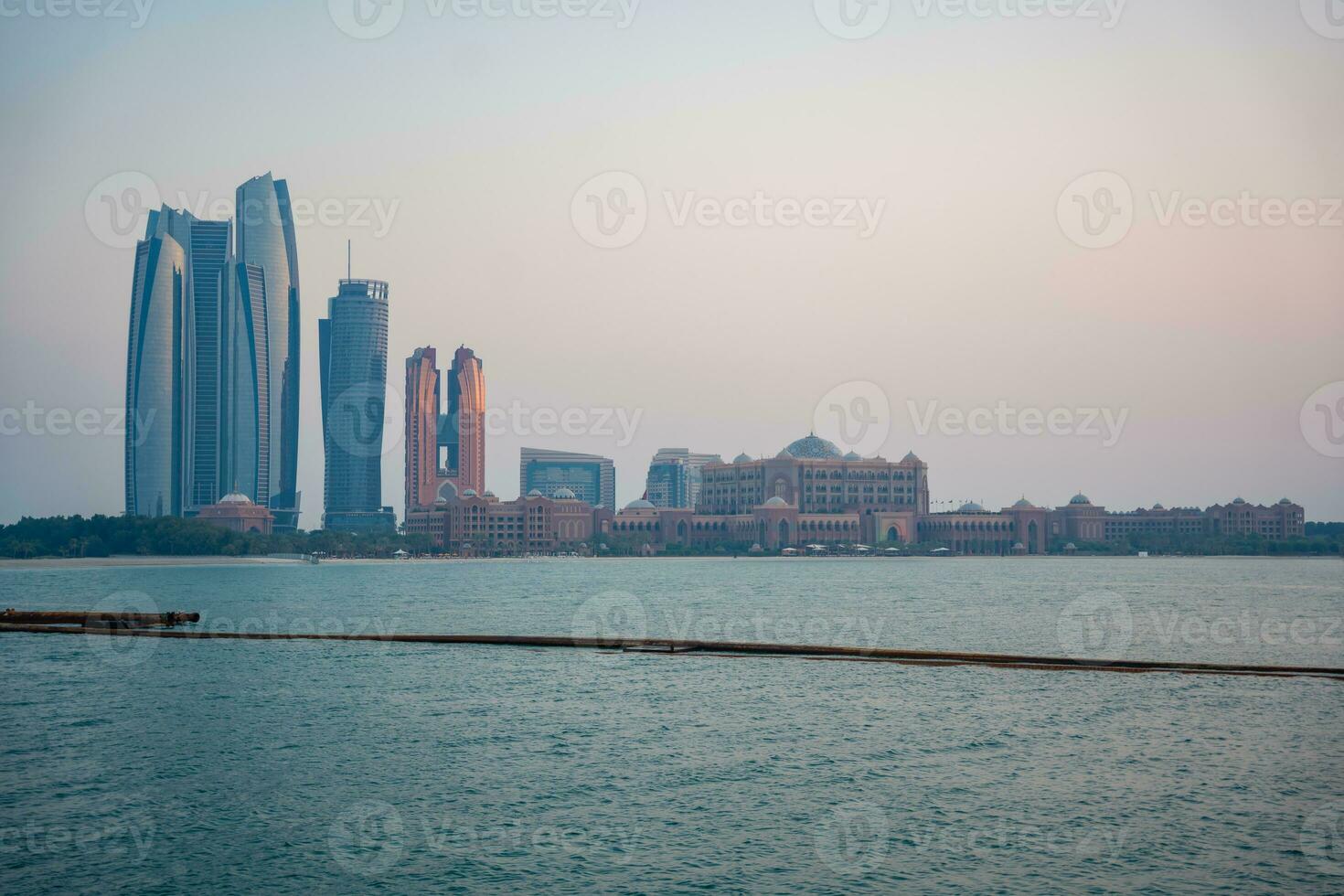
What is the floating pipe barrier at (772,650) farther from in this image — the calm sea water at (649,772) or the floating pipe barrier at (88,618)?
the calm sea water at (649,772)

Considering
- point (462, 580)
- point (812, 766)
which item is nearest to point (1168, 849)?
point (812, 766)

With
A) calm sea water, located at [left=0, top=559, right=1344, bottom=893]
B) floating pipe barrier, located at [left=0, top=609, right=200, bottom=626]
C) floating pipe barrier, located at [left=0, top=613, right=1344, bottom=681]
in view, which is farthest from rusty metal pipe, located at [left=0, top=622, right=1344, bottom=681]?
floating pipe barrier, located at [left=0, top=609, right=200, bottom=626]

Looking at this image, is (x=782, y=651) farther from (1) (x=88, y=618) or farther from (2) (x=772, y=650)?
(1) (x=88, y=618)

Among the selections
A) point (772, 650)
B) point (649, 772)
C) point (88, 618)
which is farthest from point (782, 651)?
point (88, 618)

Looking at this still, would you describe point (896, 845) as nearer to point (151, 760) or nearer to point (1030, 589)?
point (151, 760)

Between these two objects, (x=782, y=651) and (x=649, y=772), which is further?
(x=782, y=651)

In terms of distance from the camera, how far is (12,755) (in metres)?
41.9

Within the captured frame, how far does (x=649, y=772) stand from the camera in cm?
3969

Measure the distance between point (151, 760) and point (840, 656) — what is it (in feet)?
113

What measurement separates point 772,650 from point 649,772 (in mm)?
29058

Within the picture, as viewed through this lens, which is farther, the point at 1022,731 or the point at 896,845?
the point at 1022,731

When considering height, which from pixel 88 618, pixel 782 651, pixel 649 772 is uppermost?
pixel 88 618

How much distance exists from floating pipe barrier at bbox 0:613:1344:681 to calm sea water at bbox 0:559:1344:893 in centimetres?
83

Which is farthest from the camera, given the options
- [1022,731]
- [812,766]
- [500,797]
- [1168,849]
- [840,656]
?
[840,656]
